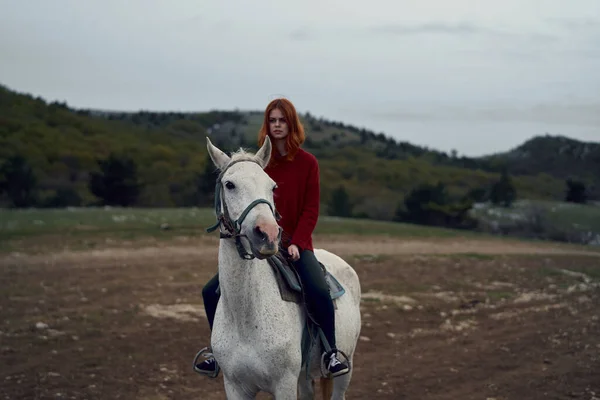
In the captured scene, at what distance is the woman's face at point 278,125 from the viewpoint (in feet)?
13.7

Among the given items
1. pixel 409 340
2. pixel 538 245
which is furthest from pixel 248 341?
pixel 538 245

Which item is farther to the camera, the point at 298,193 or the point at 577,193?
the point at 577,193

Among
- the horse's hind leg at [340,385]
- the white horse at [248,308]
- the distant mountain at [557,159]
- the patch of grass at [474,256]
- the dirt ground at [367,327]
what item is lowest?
the dirt ground at [367,327]

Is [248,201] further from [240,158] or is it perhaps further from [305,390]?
[305,390]

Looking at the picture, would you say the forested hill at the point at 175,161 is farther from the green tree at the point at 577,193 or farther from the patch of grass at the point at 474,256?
the patch of grass at the point at 474,256

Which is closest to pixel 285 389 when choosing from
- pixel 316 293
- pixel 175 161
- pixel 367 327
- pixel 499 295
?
pixel 316 293

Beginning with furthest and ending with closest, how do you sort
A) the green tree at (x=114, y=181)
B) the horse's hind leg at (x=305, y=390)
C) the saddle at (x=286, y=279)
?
the green tree at (x=114, y=181)
the horse's hind leg at (x=305, y=390)
the saddle at (x=286, y=279)

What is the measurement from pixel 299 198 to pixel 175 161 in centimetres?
5002

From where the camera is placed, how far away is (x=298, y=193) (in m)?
4.26

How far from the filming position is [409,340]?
9148 millimetres

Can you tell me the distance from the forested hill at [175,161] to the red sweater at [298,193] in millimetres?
32044

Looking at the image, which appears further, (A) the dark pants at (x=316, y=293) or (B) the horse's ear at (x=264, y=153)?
(A) the dark pants at (x=316, y=293)

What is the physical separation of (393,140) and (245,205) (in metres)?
103

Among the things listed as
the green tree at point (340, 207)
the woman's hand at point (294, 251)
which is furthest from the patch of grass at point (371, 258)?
the green tree at point (340, 207)
